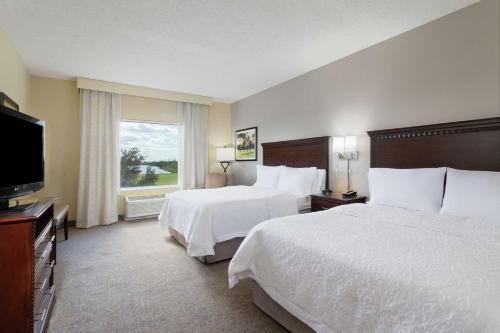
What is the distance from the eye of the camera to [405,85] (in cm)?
286

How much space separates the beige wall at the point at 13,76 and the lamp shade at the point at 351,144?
4.09m

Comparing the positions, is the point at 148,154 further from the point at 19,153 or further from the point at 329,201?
the point at 329,201

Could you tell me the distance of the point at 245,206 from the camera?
310cm

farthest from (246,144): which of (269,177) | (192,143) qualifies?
(269,177)

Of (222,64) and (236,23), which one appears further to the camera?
(222,64)

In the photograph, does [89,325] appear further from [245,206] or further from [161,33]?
[161,33]

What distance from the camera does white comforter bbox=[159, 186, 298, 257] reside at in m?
2.82

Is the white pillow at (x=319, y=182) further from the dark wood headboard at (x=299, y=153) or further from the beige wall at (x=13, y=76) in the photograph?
the beige wall at (x=13, y=76)

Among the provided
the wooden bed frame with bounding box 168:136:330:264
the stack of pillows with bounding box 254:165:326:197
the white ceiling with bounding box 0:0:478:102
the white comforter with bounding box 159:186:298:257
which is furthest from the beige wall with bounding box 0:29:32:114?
the stack of pillows with bounding box 254:165:326:197

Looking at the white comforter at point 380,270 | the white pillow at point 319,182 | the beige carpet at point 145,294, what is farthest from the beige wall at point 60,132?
the white comforter at point 380,270

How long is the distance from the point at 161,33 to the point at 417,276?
3.15 metres

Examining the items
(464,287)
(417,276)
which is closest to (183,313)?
(417,276)

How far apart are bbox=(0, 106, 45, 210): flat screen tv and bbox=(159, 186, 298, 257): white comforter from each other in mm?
1499

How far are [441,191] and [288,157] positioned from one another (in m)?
2.44
